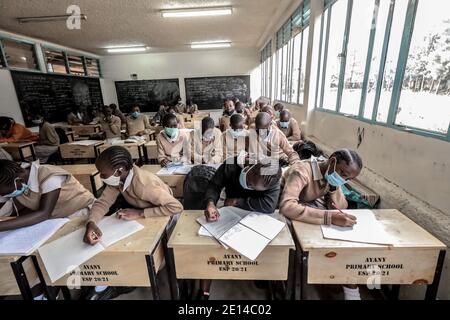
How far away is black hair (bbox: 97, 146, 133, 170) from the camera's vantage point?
51.1 inches

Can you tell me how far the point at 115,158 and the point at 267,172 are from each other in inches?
34.5

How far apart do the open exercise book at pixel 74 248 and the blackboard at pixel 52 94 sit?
587 cm

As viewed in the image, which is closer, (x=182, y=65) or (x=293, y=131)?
(x=293, y=131)

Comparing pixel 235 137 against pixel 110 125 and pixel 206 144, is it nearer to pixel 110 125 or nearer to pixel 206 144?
pixel 206 144

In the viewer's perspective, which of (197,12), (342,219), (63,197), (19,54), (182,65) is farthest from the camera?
(182,65)

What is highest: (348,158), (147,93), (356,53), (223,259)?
(356,53)

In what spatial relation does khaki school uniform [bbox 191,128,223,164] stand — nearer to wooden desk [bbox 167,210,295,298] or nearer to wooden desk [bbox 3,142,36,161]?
wooden desk [bbox 167,210,295,298]

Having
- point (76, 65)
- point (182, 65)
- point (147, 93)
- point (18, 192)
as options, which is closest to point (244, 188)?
point (18, 192)

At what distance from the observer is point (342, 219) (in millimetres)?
1215

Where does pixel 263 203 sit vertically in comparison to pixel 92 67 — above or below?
below

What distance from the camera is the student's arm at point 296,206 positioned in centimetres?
126

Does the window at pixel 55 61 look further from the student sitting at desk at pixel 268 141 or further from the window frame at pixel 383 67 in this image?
the window frame at pixel 383 67

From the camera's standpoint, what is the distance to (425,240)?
1.10 metres

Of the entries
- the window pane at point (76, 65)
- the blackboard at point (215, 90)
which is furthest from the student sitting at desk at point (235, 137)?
the window pane at point (76, 65)
